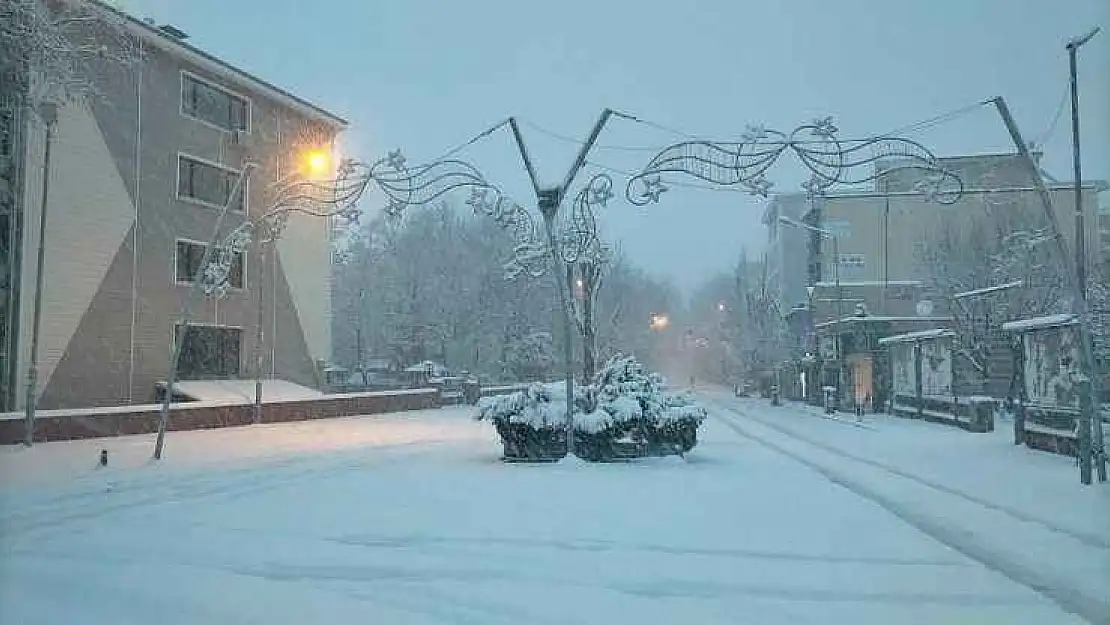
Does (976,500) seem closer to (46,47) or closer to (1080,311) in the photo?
(1080,311)

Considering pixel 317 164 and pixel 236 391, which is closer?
pixel 317 164

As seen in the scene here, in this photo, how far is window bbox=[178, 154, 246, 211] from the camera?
29.2 m

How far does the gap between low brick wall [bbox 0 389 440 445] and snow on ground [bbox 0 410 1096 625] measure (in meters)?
4.20

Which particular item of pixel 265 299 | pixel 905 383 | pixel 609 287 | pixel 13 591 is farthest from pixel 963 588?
pixel 609 287

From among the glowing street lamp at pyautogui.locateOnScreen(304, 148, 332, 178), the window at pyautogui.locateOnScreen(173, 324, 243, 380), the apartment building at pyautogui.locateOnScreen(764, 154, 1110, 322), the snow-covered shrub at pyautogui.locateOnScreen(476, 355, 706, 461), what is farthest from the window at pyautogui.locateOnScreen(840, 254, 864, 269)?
the glowing street lamp at pyautogui.locateOnScreen(304, 148, 332, 178)

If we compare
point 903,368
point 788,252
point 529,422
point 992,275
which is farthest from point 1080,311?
point 788,252

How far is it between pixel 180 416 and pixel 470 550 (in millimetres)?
16807

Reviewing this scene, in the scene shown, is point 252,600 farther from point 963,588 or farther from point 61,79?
point 61,79

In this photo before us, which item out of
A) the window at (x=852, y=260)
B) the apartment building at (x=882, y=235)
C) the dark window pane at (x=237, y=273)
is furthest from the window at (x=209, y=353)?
the window at (x=852, y=260)

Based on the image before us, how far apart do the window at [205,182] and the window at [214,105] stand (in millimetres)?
1397

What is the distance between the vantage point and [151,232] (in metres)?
27.8

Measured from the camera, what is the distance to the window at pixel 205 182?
2923 cm

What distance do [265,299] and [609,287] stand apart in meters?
32.6

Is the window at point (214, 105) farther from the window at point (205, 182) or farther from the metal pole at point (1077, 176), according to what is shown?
the metal pole at point (1077, 176)
